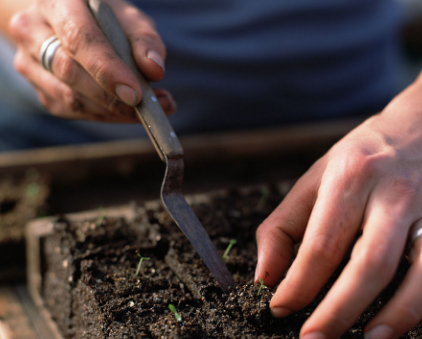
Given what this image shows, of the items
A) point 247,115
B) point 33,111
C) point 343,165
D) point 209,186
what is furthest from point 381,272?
point 33,111

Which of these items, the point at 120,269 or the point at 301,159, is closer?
the point at 120,269

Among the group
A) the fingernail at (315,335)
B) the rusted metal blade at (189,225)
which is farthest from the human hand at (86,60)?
the fingernail at (315,335)

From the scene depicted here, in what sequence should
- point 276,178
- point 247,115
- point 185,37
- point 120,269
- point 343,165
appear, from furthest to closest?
point 247,115
point 276,178
point 185,37
point 120,269
point 343,165

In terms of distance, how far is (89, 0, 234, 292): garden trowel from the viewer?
107 cm

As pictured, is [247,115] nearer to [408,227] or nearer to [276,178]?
[276,178]

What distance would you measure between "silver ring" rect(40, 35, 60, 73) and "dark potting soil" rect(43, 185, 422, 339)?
56cm

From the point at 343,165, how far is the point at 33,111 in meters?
2.17

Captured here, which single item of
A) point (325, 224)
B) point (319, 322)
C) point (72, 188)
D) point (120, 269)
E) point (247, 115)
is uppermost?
point (325, 224)

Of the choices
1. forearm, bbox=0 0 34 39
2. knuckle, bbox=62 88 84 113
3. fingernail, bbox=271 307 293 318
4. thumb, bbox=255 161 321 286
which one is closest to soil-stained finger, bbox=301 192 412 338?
fingernail, bbox=271 307 293 318

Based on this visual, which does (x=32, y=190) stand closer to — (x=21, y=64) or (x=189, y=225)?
(x=21, y=64)

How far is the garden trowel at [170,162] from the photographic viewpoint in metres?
1.07

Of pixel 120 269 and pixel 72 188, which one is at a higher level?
pixel 120 269

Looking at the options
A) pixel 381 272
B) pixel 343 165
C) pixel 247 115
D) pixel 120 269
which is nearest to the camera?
pixel 381 272

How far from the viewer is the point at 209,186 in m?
2.38
